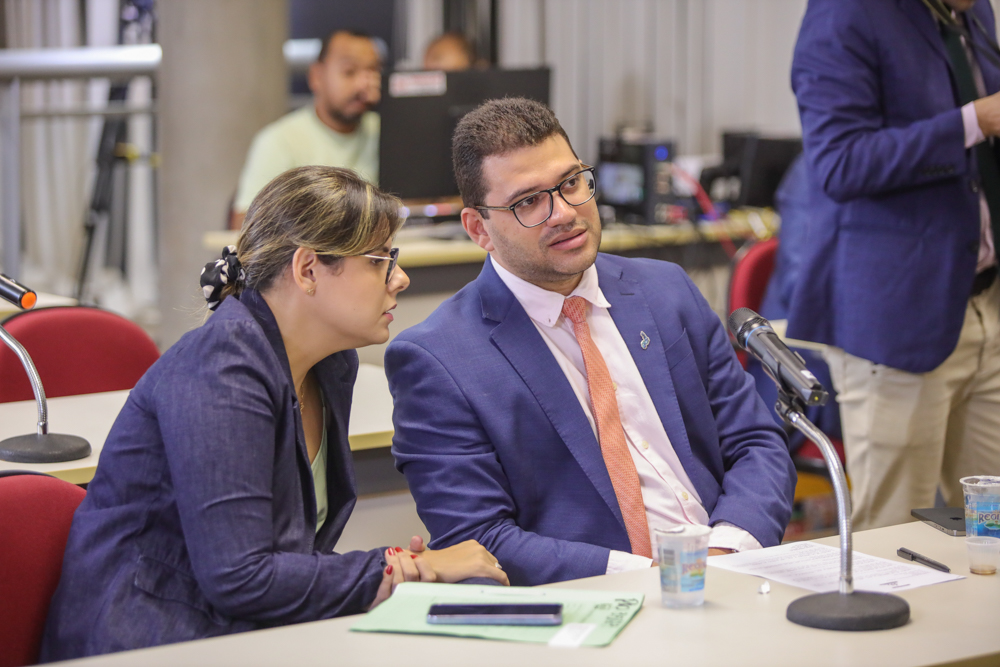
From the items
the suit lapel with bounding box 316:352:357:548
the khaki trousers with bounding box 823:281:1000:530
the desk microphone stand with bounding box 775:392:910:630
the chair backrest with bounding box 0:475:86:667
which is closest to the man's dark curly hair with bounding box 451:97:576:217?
the suit lapel with bounding box 316:352:357:548

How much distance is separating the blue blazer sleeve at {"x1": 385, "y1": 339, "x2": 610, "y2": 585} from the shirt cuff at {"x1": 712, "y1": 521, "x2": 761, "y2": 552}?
180 mm

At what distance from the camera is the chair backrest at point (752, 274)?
10.6 ft

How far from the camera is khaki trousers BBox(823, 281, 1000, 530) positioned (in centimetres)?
226

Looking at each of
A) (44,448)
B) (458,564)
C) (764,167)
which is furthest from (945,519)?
(764,167)

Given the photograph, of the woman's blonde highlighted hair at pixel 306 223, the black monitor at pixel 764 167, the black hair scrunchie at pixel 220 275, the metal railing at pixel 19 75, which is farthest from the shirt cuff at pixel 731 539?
the black monitor at pixel 764 167

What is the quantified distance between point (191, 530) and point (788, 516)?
1.01m

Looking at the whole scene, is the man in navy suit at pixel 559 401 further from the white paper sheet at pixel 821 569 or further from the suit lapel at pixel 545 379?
the white paper sheet at pixel 821 569

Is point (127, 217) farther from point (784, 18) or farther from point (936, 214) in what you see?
point (936, 214)

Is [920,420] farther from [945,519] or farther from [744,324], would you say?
[744,324]

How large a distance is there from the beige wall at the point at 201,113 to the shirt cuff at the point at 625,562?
11.1 ft

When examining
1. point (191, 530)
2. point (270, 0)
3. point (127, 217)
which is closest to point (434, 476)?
point (191, 530)

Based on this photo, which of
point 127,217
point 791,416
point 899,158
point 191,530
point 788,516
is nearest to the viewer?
point 791,416

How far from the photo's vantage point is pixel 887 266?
2.23 meters

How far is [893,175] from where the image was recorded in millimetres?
2145
